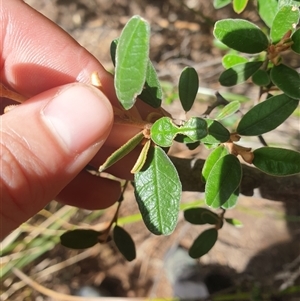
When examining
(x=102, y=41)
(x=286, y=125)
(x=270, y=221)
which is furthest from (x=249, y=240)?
(x=102, y=41)

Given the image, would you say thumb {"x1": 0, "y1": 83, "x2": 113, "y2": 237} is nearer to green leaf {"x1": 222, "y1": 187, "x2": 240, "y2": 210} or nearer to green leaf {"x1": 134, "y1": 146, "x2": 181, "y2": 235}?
green leaf {"x1": 134, "y1": 146, "x2": 181, "y2": 235}

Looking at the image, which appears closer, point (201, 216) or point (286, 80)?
point (286, 80)

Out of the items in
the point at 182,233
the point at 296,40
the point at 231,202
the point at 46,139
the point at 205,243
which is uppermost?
the point at 296,40

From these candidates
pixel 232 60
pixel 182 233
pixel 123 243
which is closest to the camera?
pixel 232 60

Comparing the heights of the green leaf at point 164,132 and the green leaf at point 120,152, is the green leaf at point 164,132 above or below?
above

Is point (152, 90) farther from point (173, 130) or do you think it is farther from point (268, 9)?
point (268, 9)

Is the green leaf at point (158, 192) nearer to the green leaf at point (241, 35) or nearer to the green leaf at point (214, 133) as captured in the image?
the green leaf at point (214, 133)

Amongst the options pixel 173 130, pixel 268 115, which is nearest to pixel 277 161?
pixel 268 115

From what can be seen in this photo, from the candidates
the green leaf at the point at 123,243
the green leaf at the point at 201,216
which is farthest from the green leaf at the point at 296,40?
the green leaf at the point at 123,243
